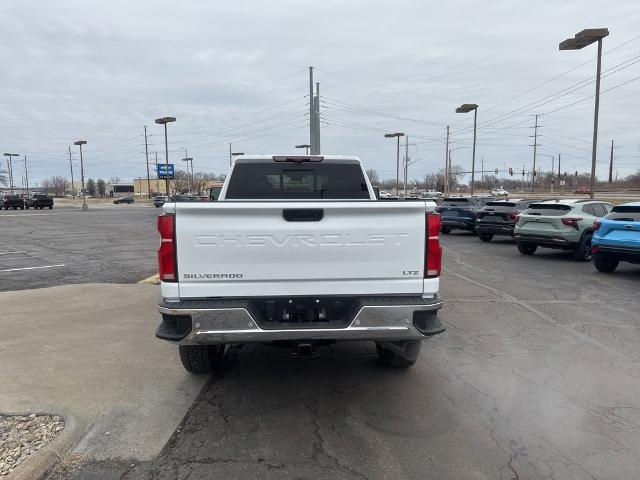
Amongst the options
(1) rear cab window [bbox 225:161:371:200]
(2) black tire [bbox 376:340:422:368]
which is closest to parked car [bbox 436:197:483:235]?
(1) rear cab window [bbox 225:161:371:200]

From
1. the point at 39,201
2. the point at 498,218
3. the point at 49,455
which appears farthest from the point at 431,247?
the point at 39,201

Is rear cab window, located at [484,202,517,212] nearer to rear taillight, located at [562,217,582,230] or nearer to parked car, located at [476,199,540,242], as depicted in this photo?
parked car, located at [476,199,540,242]

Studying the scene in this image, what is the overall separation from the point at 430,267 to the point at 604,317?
14.9 ft

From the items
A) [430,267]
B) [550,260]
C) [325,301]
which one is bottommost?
[550,260]

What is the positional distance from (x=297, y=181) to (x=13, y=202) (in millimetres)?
56669

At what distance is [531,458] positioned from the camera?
3.27 meters

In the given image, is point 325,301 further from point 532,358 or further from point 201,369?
point 532,358

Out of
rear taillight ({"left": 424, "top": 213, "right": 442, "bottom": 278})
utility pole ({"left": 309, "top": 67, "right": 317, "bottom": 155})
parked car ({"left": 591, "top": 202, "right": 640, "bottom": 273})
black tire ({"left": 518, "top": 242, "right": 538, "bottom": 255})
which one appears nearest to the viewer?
rear taillight ({"left": 424, "top": 213, "right": 442, "bottom": 278})

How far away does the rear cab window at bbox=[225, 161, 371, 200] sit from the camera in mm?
5648

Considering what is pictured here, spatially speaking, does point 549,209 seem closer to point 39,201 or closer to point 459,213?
point 459,213

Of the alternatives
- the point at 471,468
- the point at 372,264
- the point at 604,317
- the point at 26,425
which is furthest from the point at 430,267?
the point at 604,317

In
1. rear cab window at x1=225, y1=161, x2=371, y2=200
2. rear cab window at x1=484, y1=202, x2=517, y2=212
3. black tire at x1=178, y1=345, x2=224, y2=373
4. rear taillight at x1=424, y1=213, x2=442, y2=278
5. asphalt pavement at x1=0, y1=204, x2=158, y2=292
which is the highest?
rear cab window at x1=225, y1=161, x2=371, y2=200

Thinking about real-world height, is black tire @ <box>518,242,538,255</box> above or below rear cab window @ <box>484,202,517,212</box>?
below

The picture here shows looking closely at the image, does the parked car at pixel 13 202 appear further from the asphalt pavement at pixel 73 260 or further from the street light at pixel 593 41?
the street light at pixel 593 41
